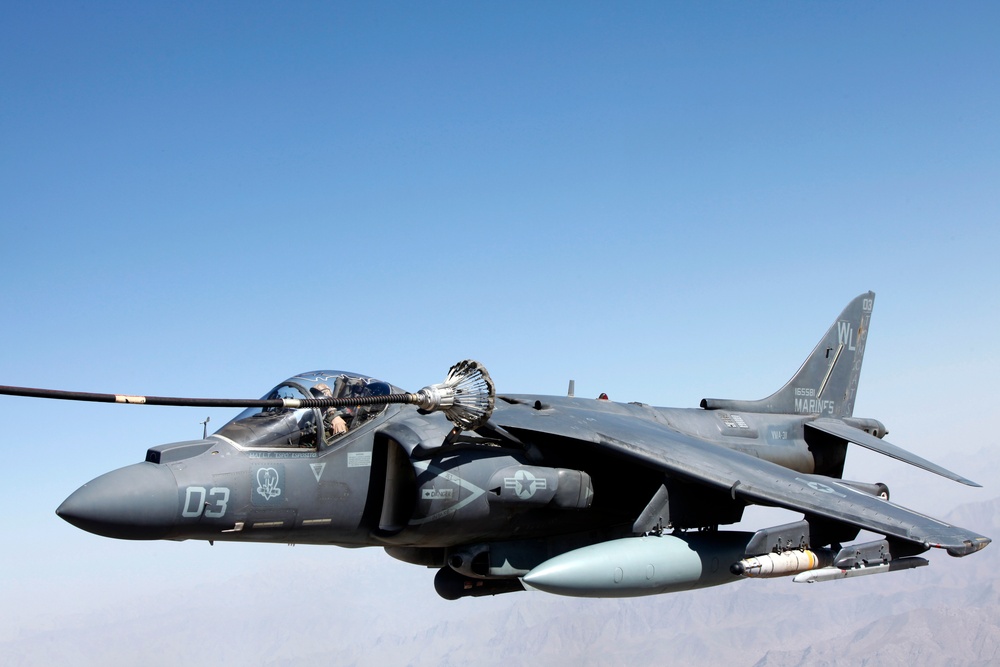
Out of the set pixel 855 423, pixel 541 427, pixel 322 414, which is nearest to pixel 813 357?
pixel 855 423

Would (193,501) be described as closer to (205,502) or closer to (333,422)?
(205,502)

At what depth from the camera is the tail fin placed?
15.2 metres

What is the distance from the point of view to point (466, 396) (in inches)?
364

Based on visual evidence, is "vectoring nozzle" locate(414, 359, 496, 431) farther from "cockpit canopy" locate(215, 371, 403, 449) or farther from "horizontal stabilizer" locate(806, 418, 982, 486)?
"horizontal stabilizer" locate(806, 418, 982, 486)

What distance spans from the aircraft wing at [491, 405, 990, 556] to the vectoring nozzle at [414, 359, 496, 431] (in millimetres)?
922

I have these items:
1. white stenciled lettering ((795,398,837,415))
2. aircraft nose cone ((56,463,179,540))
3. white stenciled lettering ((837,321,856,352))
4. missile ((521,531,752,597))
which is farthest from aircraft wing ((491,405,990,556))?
white stenciled lettering ((837,321,856,352))

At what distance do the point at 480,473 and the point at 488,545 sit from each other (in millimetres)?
1155

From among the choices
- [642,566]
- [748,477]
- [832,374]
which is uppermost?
[832,374]

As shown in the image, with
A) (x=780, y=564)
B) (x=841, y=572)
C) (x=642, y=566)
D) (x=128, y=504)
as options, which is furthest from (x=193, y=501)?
(x=841, y=572)

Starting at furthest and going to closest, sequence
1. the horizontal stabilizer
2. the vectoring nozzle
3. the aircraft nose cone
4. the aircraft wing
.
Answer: the horizontal stabilizer < the aircraft wing < the vectoring nozzle < the aircraft nose cone

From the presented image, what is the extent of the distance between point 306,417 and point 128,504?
1980 millimetres

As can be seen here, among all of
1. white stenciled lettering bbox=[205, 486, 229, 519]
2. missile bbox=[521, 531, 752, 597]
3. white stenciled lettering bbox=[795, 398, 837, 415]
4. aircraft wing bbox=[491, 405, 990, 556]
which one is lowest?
missile bbox=[521, 531, 752, 597]

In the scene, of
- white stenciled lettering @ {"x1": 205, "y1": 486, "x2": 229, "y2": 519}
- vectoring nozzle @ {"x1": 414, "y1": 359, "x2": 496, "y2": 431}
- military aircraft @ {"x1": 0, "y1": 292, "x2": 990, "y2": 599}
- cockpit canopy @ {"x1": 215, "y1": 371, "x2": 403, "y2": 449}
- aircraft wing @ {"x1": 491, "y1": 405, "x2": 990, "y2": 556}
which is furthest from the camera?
aircraft wing @ {"x1": 491, "y1": 405, "x2": 990, "y2": 556}

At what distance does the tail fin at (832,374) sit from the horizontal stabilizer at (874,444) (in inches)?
25.7
